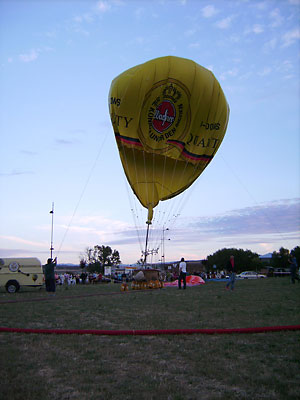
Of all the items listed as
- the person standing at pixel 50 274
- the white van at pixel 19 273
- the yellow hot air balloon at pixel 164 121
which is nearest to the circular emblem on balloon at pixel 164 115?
the yellow hot air balloon at pixel 164 121

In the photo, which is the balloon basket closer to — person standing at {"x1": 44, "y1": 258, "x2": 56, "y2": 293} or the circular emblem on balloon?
person standing at {"x1": 44, "y1": 258, "x2": 56, "y2": 293}

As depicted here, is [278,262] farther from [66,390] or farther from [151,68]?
[66,390]

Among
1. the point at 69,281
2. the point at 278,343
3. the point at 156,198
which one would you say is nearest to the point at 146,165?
the point at 156,198

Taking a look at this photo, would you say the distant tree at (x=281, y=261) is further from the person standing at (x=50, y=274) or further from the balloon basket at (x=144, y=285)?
the person standing at (x=50, y=274)

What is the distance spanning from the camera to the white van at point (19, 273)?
1988 cm

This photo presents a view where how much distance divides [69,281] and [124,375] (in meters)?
34.6

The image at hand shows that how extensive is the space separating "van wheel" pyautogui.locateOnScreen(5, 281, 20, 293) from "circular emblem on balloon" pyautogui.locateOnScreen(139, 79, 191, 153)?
9.71 metres

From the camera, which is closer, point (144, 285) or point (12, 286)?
point (12, 286)

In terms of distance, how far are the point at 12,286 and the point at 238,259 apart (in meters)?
84.3

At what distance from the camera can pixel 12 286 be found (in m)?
19.9

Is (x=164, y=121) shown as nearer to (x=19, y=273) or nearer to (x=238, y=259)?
(x=19, y=273)

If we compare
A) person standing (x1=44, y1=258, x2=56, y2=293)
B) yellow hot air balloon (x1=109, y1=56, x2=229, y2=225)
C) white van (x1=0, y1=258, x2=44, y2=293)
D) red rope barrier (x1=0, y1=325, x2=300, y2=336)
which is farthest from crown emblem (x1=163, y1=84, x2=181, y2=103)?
red rope barrier (x1=0, y1=325, x2=300, y2=336)

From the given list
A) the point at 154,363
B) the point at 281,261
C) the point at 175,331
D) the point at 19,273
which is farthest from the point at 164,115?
the point at 281,261

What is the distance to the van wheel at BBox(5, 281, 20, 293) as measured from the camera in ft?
65.0
